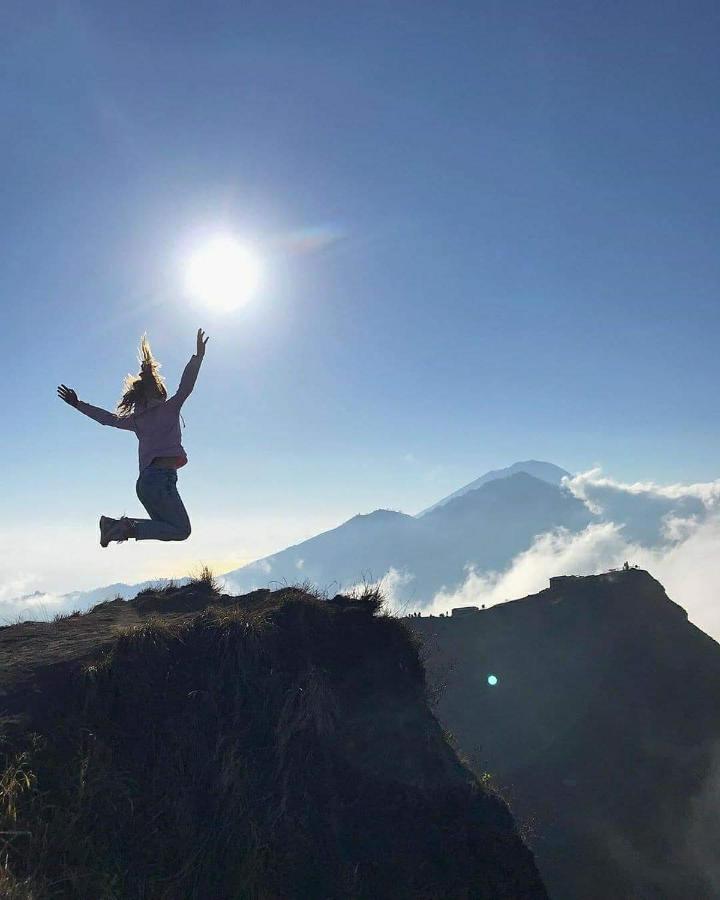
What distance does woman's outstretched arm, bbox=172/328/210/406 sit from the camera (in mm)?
7020

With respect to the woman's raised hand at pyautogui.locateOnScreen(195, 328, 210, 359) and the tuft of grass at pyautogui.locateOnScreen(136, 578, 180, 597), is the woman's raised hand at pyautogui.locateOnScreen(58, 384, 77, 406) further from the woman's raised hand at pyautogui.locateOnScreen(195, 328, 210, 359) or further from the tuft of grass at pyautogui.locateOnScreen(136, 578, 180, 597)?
the tuft of grass at pyautogui.locateOnScreen(136, 578, 180, 597)

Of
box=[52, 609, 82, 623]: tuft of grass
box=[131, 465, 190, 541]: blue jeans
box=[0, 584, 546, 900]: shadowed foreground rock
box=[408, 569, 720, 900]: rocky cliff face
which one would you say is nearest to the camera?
box=[0, 584, 546, 900]: shadowed foreground rock

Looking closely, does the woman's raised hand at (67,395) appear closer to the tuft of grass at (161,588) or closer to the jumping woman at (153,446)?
the jumping woman at (153,446)

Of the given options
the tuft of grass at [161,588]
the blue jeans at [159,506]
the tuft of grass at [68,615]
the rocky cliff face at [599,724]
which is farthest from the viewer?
the rocky cliff face at [599,724]

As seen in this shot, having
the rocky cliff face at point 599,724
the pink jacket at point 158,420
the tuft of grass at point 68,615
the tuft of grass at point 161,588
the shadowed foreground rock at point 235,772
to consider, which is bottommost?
the rocky cliff face at point 599,724

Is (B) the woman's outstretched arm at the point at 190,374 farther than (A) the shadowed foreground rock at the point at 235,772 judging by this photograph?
Yes

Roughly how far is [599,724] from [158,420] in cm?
6636

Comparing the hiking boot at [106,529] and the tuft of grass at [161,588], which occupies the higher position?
the hiking boot at [106,529]

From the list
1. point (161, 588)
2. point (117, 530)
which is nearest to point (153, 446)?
point (117, 530)

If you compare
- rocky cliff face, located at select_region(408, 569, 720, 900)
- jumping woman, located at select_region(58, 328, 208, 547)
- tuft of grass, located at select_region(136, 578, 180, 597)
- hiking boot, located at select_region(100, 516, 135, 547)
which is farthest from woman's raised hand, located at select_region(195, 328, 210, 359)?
rocky cliff face, located at select_region(408, 569, 720, 900)

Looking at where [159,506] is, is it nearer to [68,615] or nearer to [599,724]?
[68,615]

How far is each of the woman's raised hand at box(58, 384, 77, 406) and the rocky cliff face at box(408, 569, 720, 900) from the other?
123ft

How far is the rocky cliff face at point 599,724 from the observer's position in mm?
41625

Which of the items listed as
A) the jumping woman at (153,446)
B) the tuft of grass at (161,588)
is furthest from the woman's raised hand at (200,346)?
the tuft of grass at (161,588)
